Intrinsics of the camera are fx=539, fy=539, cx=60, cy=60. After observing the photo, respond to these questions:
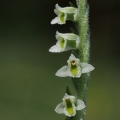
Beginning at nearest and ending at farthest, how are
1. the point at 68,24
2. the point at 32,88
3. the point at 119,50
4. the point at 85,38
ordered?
the point at 85,38
the point at 32,88
the point at 119,50
the point at 68,24

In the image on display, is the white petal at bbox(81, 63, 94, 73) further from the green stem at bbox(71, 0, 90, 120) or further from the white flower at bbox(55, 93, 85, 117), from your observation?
the white flower at bbox(55, 93, 85, 117)

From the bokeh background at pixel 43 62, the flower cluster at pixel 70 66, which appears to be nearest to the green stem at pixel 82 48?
the flower cluster at pixel 70 66

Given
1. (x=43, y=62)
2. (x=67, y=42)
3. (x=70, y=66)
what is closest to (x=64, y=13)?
(x=67, y=42)

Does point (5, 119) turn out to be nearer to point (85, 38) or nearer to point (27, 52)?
point (27, 52)

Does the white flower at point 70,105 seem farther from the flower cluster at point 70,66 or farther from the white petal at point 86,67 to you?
the white petal at point 86,67

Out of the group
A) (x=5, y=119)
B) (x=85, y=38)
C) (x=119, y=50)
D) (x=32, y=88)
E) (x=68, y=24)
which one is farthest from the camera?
(x=68, y=24)

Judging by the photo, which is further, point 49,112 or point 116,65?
point 116,65

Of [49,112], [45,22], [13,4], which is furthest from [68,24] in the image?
[49,112]
